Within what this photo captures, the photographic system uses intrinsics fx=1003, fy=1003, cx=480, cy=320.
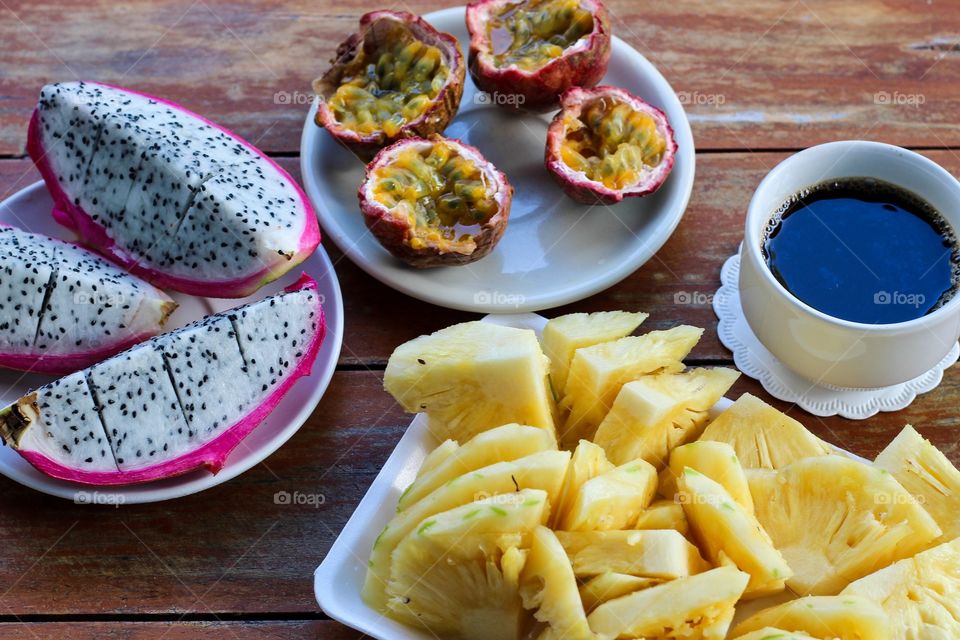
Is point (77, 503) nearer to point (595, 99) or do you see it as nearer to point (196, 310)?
point (196, 310)

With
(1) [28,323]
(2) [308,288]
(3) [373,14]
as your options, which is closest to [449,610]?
(2) [308,288]

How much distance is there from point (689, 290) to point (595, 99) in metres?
0.49

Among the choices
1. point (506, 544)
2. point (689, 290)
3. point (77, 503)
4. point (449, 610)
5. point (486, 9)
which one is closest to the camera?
point (506, 544)

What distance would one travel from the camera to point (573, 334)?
5.88 feet

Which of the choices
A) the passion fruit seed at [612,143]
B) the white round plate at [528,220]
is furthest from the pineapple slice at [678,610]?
the passion fruit seed at [612,143]

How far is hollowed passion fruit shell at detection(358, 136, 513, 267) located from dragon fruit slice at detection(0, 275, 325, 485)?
221 mm

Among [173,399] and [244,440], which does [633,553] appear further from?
[173,399]

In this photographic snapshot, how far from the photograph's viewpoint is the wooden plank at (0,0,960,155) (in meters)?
2.58

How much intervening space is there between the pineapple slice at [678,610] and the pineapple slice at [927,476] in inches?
16.7

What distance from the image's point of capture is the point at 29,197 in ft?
7.47

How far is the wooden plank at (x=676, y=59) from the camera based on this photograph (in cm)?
258

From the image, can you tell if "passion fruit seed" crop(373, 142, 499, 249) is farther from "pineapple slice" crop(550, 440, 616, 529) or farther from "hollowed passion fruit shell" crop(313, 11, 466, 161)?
"pineapple slice" crop(550, 440, 616, 529)

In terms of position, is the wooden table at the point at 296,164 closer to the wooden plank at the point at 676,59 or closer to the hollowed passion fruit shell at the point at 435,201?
the wooden plank at the point at 676,59

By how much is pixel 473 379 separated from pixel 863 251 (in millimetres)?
857
